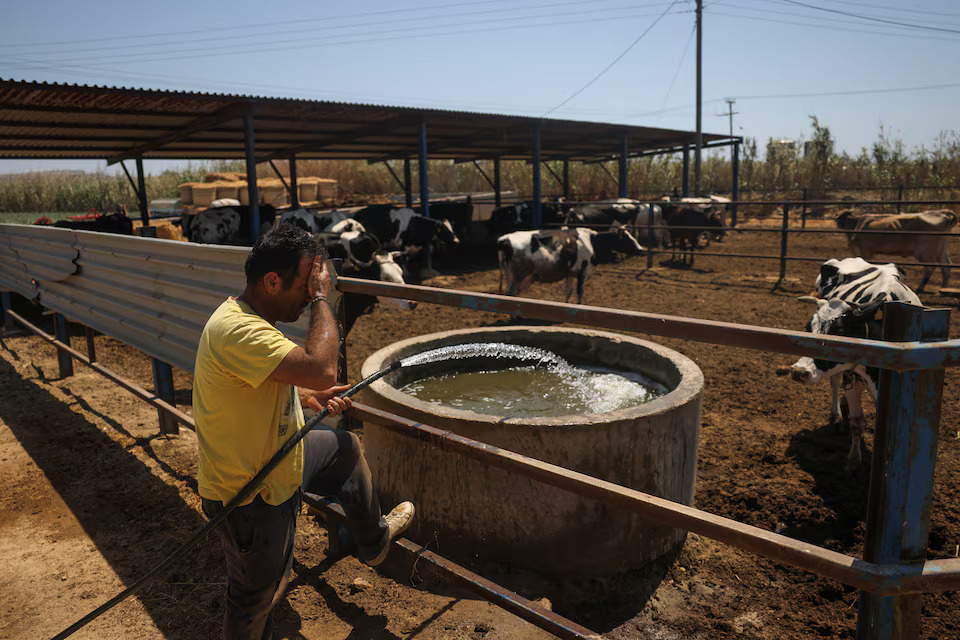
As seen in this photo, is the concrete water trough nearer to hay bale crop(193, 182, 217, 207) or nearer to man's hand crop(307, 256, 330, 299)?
man's hand crop(307, 256, 330, 299)

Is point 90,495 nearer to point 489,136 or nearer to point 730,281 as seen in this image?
point 730,281

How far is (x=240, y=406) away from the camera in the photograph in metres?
1.94

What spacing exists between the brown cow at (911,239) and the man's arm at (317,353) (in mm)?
10679

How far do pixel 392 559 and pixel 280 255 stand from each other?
81.3 inches

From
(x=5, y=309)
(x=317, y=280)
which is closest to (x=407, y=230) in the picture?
(x=5, y=309)

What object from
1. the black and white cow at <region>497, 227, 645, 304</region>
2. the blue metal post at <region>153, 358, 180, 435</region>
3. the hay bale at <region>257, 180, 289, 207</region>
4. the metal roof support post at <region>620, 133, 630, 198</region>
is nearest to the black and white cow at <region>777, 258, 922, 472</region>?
the blue metal post at <region>153, 358, 180, 435</region>

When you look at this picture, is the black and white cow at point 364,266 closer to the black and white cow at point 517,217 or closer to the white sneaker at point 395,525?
the white sneaker at point 395,525

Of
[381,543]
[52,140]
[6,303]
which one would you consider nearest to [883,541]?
[381,543]

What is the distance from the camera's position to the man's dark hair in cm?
199

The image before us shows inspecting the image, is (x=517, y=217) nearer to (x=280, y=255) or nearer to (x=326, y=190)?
(x=326, y=190)

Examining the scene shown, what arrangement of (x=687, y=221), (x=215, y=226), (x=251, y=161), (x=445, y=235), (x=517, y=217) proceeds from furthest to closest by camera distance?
1. (x=517, y=217)
2. (x=687, y=221)
3. (x=215, y=226)
4. (x=445, y=235)
5. (x=251, y=161)

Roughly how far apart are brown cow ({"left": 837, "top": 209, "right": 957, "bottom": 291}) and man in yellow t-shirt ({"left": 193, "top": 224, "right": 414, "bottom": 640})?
10735mm

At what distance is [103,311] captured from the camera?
4.75 m

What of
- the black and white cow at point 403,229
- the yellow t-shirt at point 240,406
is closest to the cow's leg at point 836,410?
the yellow t-shirt at point 240,406
